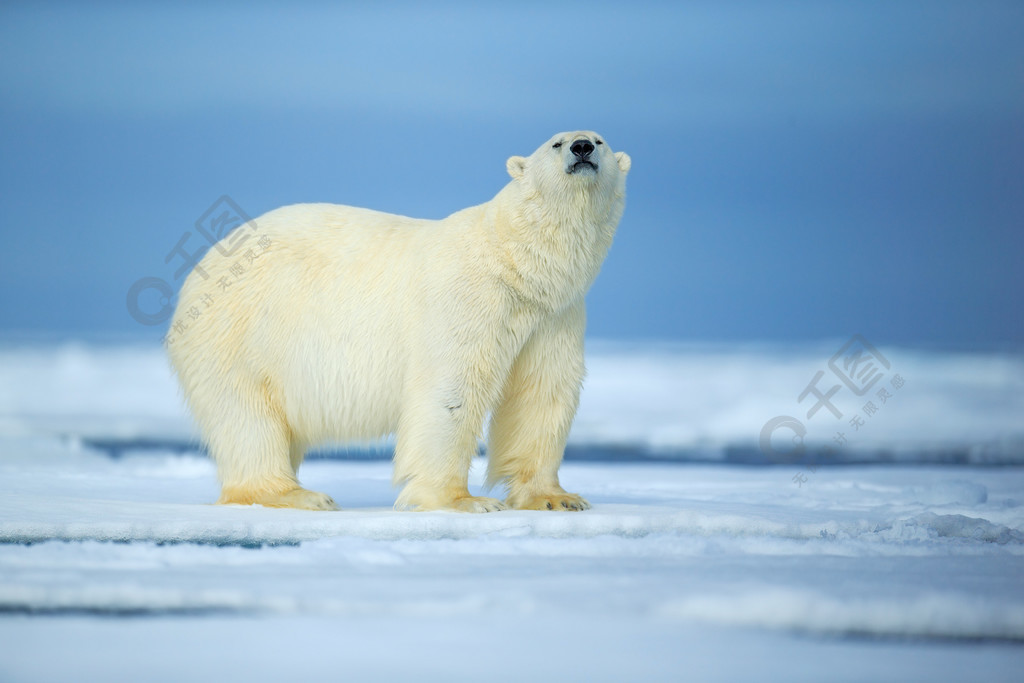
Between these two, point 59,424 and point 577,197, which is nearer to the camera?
point 577,197

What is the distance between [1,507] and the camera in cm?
416

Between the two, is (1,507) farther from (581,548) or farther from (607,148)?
(607,148)

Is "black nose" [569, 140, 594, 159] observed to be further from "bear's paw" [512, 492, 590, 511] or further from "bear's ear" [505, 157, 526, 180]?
"bear's paw" [512, 492, 590, 511]

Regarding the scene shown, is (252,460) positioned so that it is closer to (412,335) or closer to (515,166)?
(412,335)

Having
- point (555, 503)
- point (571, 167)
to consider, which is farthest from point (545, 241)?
point (555, 503)

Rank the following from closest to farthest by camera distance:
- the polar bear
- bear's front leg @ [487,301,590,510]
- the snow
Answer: the snow < the polar bear < bear's front leg @ [487,301,590,510]

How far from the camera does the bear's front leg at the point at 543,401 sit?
183 inches

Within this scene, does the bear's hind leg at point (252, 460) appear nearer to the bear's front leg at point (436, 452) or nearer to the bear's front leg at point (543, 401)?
the bear's front leg at point (436, 452)

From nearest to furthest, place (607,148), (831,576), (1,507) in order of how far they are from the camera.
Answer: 1. (831,576)
2. (1,507)
3. (607,148)

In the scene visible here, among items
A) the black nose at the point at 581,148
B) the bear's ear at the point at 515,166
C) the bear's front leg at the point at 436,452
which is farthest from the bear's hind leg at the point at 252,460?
the black nose at the point at 581,148

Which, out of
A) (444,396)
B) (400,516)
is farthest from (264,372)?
(400,516)

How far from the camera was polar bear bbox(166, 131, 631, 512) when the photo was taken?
14.3 feet

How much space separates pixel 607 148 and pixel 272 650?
2718 mm

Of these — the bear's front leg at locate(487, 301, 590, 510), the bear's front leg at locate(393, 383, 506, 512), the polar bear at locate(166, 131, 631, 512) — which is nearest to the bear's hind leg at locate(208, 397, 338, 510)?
the polar bear at locate(166, 131, 631, 512)
